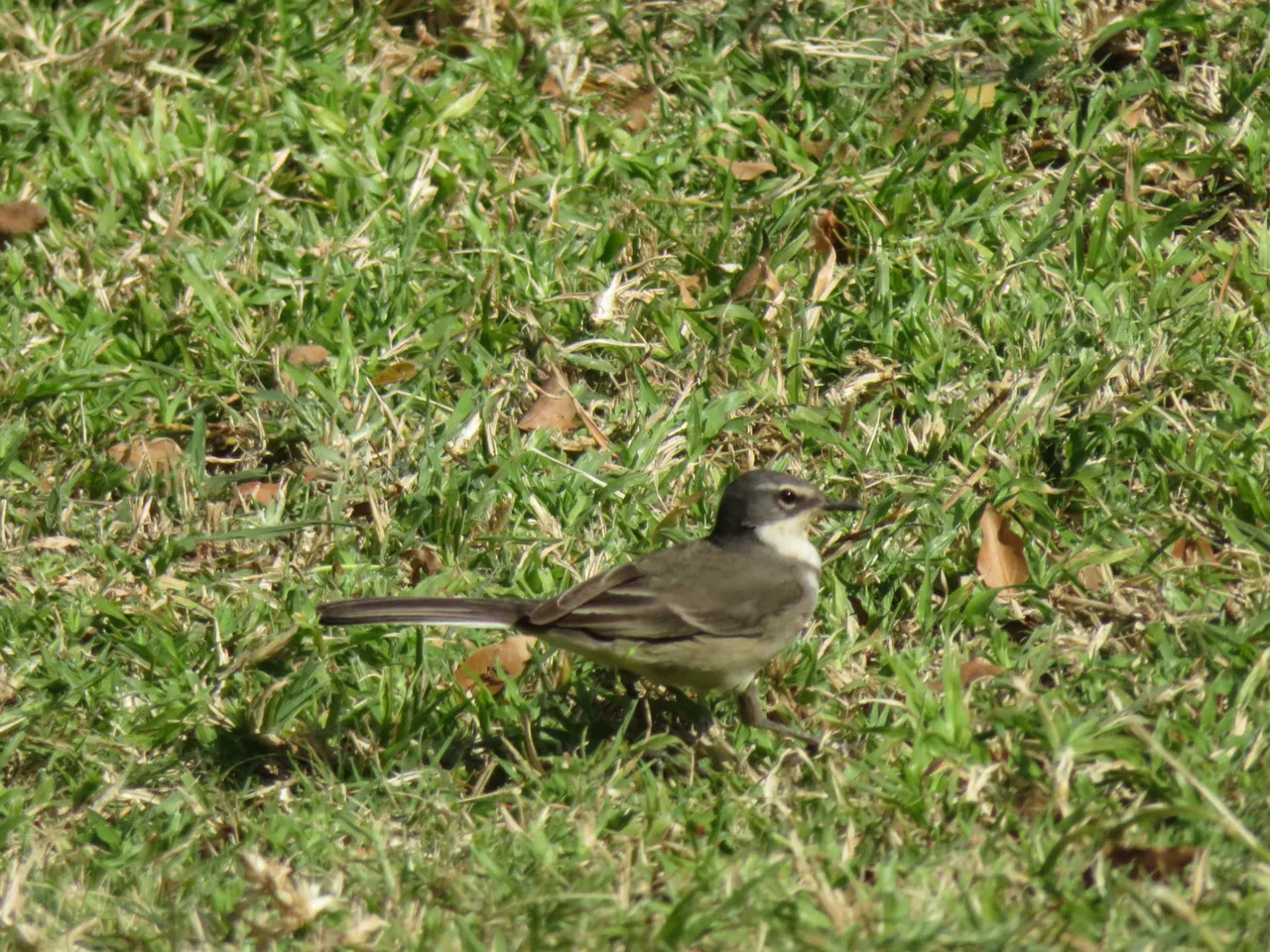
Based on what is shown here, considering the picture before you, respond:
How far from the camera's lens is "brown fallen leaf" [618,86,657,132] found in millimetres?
8938

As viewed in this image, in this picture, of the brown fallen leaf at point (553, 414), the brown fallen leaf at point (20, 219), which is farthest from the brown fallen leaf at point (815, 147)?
the brown fallen leaf at point (20, 219)

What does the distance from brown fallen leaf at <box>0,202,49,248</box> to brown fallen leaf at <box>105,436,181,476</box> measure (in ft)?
5.08

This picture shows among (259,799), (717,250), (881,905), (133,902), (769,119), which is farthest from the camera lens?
(769,119)

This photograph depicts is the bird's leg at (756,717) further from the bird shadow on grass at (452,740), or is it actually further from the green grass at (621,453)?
the bird shadow on grass at (452,740)

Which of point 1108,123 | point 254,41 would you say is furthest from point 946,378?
point 254,41

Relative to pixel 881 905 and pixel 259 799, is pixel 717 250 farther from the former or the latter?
pixel 881 905

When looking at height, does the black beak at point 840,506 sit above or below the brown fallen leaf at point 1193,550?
above

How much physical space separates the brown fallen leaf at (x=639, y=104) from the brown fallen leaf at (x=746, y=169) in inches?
27.4

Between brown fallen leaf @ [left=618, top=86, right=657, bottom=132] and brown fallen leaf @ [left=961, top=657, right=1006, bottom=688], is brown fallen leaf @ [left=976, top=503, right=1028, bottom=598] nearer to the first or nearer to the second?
brown fallen leaf @ [left=961, top=657, right=1006, bottom=688]

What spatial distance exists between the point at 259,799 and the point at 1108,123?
5.23 metres

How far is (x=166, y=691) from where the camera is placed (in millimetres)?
6402

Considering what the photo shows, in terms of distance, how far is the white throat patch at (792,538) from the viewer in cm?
643

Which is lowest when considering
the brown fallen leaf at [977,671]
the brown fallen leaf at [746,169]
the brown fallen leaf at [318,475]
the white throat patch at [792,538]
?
the brown fallen leaf at [977,671]

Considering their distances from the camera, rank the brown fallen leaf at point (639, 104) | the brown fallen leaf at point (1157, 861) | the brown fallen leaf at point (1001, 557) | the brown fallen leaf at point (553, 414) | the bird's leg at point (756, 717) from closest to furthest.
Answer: the brown fallen leaf at point (1157, 861)
the bird's leg at point (756, 717)
the brown fallen leaf at point (1001, 557)
the brown fallen leaf at point (553, 414)
the brown fallen leaf at point (639, 104)
